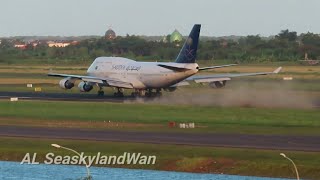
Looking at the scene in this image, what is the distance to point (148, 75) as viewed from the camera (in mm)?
136000

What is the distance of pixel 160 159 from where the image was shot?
71062mm

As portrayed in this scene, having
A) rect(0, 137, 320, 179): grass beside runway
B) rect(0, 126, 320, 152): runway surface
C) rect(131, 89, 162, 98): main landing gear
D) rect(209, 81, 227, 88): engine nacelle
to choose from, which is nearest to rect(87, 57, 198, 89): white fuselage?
rect(131, 89, 162, 98): main landing gear

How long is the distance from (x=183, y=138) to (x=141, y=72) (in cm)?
5517

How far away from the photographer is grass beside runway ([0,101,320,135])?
9188 centimetres

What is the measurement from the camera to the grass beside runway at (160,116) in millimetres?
91875

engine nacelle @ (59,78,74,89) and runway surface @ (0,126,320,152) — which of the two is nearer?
runway surface @ (0,126,320,152)

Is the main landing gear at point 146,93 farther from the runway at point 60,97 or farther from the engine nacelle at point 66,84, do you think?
the engine nacelle at point 66,84

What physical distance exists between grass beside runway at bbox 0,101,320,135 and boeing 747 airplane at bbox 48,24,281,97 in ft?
50.6

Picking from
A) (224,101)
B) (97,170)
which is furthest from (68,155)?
(224,101)

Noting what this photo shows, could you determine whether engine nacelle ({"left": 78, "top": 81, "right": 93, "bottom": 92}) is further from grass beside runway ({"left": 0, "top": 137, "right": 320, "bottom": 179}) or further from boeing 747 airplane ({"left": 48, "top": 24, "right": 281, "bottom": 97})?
grass beside runway ({"left": 0, "top": 137, "right": 320, "bottom": 179})

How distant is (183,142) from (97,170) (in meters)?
11.5

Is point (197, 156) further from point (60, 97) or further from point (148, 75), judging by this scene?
point (148, 75)

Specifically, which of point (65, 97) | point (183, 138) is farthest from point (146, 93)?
point (183, 138)

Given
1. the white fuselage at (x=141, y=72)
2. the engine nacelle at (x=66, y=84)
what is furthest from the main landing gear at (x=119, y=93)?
the engine nacelle at (x=66, y=84)
